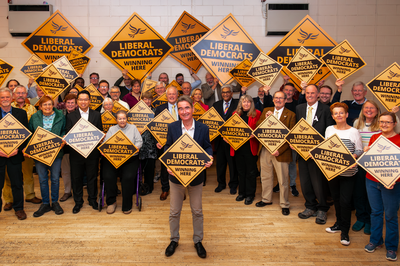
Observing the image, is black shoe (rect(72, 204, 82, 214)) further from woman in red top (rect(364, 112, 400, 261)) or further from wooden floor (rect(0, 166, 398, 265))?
woman in red top (rect(364, 112, 400, 261))

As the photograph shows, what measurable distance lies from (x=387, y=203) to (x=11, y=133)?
4385mm

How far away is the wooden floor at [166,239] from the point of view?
2695mm

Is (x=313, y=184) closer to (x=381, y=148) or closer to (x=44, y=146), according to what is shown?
(x=381, y=148)

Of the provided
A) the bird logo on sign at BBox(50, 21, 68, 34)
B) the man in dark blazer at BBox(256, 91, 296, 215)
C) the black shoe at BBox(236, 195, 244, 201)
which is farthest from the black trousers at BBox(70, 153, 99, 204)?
the bird logo on sign at BBox(50, 21, 68, 34)

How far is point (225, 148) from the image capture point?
4.39m

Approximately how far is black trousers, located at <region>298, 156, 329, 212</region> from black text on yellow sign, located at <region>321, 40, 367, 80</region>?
1585mm

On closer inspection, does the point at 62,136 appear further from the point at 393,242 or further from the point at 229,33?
the point at 393,242

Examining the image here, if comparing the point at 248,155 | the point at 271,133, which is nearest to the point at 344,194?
the point at 271,133

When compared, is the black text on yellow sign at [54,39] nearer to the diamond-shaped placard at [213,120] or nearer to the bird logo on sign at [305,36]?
the diamond-shaped placard at [213,120]

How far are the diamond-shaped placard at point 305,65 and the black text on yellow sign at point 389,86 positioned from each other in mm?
808

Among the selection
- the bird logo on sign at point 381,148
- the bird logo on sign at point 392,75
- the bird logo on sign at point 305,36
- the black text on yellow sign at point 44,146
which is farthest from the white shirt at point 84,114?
the bird logo on sign at point 392,75

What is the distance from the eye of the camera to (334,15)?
630 centimetres

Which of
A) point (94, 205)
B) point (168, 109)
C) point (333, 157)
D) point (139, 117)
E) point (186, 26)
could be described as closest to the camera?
point (333, 157)

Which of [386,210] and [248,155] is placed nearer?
[386,210]
